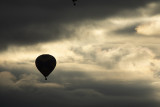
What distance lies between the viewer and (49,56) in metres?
152

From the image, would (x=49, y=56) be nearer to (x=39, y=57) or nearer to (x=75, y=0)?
(x=39, y=57)

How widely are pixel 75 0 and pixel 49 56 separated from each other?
135ft

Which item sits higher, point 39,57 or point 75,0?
point 75,0

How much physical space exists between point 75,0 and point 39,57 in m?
43.9

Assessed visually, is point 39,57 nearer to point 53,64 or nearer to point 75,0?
point 53,64

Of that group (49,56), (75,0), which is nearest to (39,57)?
(49,56)

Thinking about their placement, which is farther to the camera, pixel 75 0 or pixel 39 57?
pixel 39 57

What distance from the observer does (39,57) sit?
153500mm

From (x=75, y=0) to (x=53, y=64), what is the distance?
135 feet

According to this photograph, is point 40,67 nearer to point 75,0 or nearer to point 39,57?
point 39,57

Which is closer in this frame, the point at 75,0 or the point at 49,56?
the point at 75,0

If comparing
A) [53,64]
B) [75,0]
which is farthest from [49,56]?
[75,0]

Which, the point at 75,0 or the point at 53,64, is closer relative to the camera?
the point at 75,0

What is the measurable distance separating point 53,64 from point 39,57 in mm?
7904
